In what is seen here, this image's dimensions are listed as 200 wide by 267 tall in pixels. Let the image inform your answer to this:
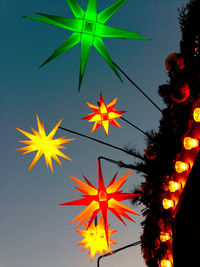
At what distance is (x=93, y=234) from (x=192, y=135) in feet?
12.8

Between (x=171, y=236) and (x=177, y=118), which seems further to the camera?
(x=171, y=236)

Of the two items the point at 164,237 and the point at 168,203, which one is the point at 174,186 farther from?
the point at 164,237

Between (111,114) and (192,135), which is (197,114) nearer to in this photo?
(192,135)

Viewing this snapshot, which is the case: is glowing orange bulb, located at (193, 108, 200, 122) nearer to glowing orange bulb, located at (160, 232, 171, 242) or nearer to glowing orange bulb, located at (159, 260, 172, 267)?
glowing orange bulb, located at (160, 232, 171, 242)

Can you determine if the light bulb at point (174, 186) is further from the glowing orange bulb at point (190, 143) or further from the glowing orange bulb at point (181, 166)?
the glowing orange bulb at point (190, 143)

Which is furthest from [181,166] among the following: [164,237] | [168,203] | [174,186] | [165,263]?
[165,263]

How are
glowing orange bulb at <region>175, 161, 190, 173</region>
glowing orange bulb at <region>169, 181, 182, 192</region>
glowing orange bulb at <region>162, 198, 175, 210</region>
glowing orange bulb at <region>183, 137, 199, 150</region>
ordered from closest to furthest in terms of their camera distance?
glowing orange bulb at <region>183, 137, 199, 150</region> < glowing orange bulb at <region>175, 161, 190, 173</region> < glowing orange bulb at <region>169, 181, 182, 192</region> < glowing orange bulb at <region>162, 198, 175, 210</region>

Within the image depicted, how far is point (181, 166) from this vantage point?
5180mm

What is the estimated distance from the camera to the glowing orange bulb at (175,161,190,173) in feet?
16.8

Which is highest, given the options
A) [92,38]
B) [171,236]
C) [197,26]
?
[197,26]

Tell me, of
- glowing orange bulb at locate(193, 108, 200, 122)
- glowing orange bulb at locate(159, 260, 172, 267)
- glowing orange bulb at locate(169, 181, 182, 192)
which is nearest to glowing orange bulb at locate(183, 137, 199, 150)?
glowing orange bulb at locate(193, 108, 200, 122)

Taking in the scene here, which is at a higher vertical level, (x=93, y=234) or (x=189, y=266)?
(x=93, y=234)

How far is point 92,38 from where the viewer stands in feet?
17.1

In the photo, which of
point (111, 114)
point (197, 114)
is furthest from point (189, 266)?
point (111, 114)
